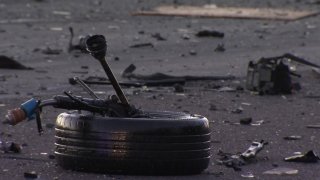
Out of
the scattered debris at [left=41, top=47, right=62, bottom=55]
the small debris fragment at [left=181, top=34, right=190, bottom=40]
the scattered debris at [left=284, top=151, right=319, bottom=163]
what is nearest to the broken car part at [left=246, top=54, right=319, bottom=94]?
the scattered debris at [left=284, top=151, right=319, bottom=163]

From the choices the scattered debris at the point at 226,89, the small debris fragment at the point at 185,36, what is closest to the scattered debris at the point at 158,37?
the small debris fragment at the point at 185,36

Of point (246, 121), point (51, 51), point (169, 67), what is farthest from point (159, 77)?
point (51, 51)

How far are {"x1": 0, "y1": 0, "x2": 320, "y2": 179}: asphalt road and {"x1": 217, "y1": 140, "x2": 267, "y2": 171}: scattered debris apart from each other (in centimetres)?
4

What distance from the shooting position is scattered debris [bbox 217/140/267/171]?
6.15 m

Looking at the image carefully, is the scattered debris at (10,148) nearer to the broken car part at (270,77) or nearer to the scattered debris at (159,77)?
the broken car part at (270,77)

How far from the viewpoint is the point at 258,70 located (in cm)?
995

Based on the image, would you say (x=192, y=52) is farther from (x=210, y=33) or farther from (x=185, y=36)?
(x=210, y=33)

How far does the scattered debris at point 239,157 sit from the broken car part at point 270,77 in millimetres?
3196

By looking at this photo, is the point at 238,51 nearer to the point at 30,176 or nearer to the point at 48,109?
the point at 48,109

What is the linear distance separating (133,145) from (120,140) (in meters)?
0.07

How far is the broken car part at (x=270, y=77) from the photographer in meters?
9.89

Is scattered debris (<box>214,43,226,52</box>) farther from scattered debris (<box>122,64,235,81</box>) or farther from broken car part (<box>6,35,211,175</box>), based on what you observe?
broken car part (<box>6,35,211,175</box>)

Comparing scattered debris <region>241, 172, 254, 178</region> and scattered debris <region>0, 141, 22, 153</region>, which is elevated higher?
scattered debris <region>241, 172, 254, 178</region>

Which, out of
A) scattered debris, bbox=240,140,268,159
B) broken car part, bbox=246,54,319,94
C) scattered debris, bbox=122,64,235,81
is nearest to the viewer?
scattered debris, bbox=240,140,268,159
